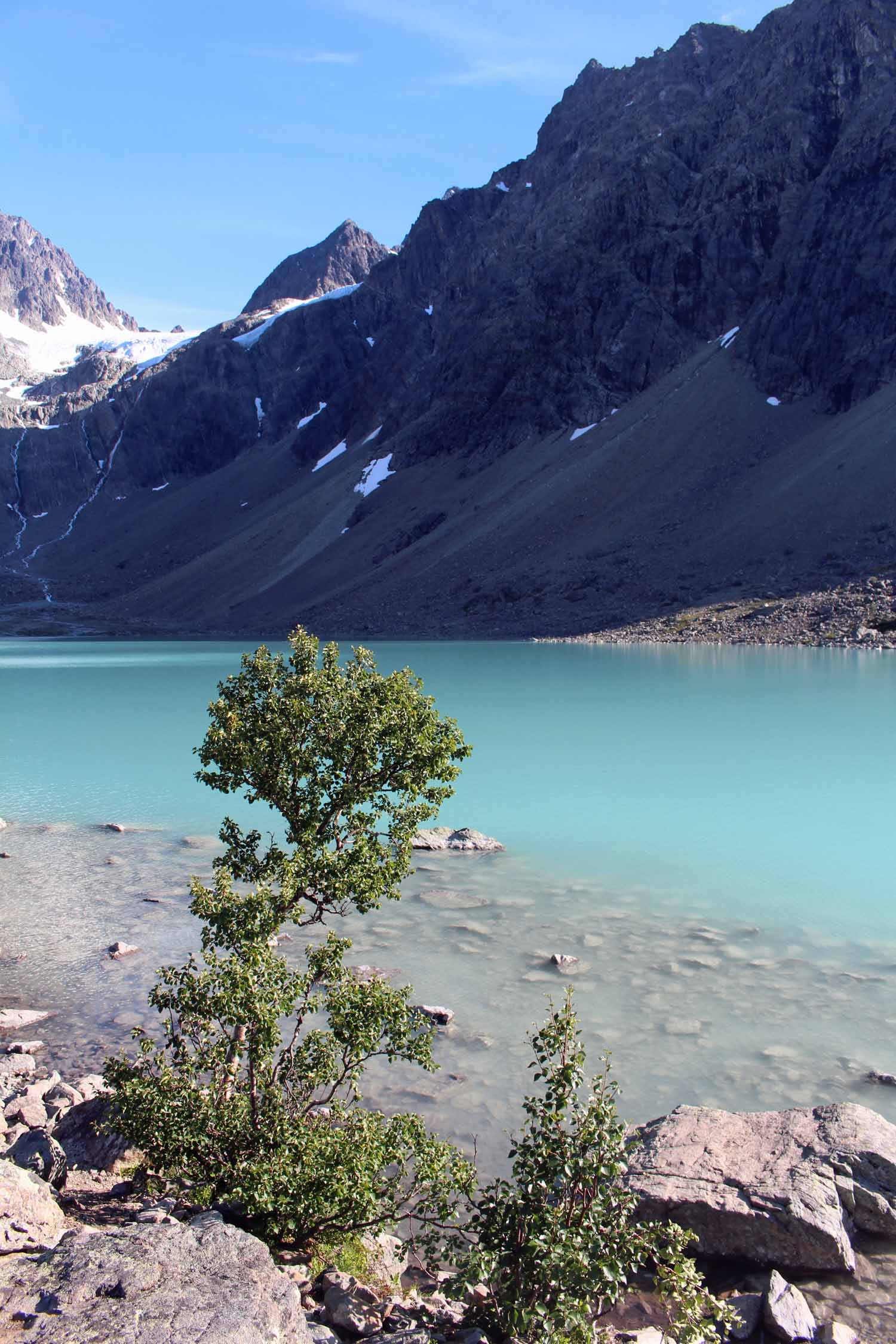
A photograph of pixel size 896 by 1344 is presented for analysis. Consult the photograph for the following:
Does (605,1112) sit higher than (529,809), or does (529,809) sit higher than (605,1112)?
(605,1112)

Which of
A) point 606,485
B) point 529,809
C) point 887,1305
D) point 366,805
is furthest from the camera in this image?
point 606,485

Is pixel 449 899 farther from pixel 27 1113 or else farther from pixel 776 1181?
pixel 776 1181

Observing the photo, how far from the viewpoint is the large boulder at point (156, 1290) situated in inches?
197

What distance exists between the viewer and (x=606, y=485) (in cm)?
10231

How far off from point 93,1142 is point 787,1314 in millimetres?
5716

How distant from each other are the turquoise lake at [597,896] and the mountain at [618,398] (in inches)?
1879

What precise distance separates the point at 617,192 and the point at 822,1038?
131m

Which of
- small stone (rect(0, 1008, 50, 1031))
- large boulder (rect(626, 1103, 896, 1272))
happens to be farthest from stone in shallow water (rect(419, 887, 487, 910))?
large boulder (rect(626, 1103, 896, 1272))

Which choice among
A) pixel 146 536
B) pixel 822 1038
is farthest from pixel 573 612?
pixel 146 536

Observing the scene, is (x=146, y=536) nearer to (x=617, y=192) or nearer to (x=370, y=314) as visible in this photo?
(x=370, y=314)

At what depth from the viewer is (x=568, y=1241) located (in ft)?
20.5

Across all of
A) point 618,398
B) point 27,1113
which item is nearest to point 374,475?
point 618,398

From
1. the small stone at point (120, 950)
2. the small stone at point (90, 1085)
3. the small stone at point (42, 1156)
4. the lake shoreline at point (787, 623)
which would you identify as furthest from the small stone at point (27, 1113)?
the lake shoreline at point (787, 623)

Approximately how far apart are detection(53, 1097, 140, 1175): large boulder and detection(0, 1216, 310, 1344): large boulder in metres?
2.39
